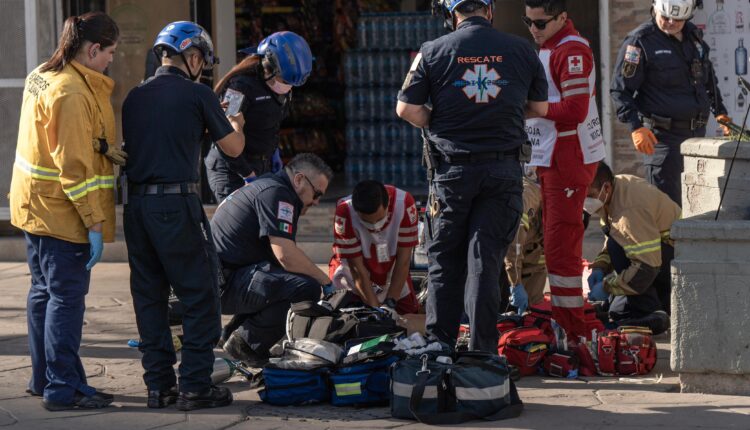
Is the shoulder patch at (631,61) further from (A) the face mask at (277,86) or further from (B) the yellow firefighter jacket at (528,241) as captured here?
(A) the face mask at (277,86)

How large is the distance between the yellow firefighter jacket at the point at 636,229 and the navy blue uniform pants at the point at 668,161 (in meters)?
0.94

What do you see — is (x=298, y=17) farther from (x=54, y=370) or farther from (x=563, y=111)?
(x=54, y=370)

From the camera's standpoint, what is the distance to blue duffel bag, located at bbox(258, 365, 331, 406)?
21.6ft

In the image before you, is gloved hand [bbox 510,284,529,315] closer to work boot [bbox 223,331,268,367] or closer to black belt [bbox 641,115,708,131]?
work boot [bbox 223,331,268,367]

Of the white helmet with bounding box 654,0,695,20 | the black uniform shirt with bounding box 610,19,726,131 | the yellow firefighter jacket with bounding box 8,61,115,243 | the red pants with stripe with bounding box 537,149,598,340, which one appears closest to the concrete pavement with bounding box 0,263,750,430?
the red pants with stripe with bounding box 537,149,598,340

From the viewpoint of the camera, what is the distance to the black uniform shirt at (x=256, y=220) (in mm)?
7453

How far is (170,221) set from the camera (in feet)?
21.1

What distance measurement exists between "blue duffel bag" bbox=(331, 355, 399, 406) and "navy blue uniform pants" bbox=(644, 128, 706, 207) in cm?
339

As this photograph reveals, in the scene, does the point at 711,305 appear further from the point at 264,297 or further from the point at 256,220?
the point at 256,220

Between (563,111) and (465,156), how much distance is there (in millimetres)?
1002

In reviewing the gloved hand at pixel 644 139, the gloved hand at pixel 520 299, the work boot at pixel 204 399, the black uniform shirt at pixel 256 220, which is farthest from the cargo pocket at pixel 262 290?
the gloved hand at pixel 644 139

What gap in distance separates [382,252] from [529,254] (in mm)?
991

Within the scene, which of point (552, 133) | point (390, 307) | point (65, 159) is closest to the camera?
point (65, 159)

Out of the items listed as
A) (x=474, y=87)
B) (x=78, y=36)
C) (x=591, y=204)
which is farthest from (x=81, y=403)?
(x=591, y=204)
